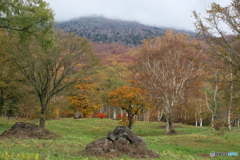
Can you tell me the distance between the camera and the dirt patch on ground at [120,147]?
29.4ft

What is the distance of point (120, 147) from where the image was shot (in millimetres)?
9531

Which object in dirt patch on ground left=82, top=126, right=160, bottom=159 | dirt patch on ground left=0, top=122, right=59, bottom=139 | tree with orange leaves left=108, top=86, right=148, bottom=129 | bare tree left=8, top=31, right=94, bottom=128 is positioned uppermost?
bare tree left=8, top=31, right=94, bottom=128

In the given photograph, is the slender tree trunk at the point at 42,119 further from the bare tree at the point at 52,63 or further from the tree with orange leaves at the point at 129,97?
the tree with orange leaves at the point at 129,97

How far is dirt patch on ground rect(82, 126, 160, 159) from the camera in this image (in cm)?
895

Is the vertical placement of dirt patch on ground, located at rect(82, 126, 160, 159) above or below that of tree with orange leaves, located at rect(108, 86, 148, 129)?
below

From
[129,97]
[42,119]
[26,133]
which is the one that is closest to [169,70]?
[129,97]

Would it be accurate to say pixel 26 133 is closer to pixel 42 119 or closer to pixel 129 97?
pixel 42 119

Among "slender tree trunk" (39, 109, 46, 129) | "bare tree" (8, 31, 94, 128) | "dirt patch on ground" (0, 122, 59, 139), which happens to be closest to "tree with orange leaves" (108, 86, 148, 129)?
"bare tree" (8, 31, 94, 128)

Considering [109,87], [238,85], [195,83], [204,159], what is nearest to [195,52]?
[195,83]

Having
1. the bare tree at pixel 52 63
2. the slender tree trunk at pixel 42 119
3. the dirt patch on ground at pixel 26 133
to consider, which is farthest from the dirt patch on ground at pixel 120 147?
the bare tree at pixel 52 63

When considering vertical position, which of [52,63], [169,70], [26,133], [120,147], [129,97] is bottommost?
[26,133]

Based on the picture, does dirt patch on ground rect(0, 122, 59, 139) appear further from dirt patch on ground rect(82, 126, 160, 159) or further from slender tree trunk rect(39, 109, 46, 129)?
dirt patch on ground rect(82, 126, 160, 159)

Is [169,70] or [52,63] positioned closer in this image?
[52,63]

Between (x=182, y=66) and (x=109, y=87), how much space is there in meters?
29.4
